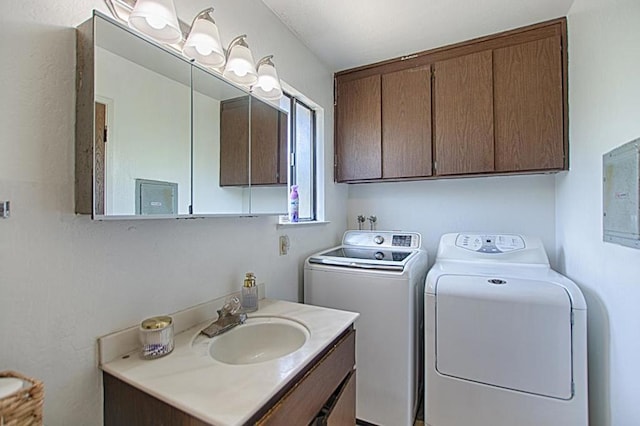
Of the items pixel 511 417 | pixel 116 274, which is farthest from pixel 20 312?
pixel 511 417

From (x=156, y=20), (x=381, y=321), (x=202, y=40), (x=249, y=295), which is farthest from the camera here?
(x=381, y=321)

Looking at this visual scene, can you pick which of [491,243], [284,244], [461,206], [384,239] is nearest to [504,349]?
[491,243]

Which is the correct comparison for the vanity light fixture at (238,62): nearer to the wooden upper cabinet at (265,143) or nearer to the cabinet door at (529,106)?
the wooden upper cabinet at (265,143)

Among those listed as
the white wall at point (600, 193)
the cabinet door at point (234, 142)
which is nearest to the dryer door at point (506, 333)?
the white wall at point (600, 193)

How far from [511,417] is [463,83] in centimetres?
201

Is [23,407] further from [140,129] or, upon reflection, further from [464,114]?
[464,114]

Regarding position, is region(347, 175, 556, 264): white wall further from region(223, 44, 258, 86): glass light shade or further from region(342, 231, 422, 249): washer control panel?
region(223, 44, 258, 86): glass light shade

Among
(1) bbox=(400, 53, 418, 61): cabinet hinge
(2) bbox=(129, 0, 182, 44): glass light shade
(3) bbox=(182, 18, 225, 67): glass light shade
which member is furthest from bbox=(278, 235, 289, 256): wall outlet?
(1) bbox=(400, 53, 418, 61): cabinet hinge

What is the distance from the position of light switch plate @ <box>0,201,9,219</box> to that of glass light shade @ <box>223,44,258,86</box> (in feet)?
2.87

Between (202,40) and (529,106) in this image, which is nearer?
(202,40)

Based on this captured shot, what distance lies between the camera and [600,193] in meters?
1.40

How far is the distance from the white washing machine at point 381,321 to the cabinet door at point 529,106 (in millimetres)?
952

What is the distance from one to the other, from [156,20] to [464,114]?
190 centimetres

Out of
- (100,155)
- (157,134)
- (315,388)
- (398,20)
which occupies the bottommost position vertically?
(315,388)
